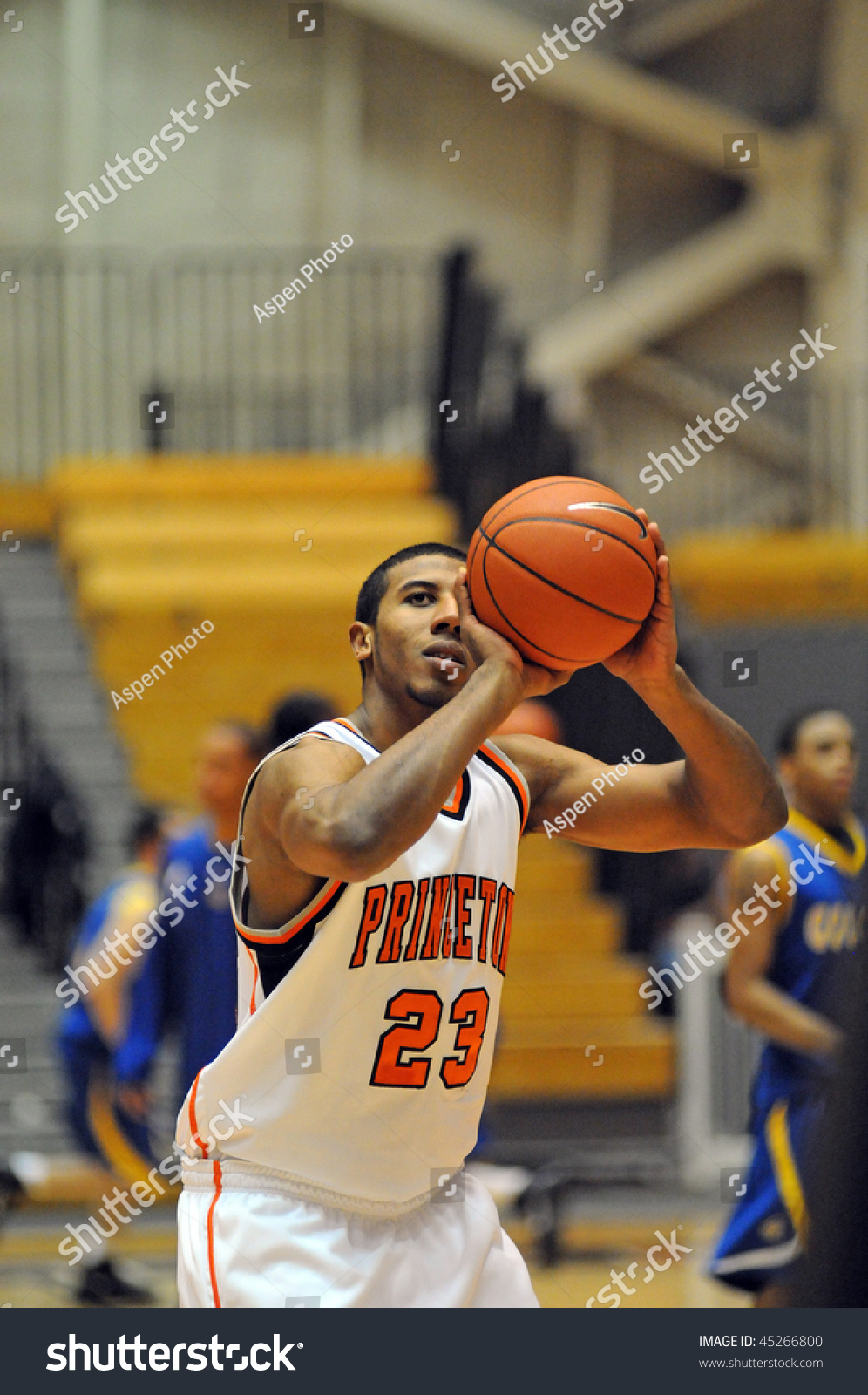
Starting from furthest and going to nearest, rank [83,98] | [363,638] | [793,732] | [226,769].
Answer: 1. [83,98]
2. [226,769]
3. [793,732]
4. [363,638]

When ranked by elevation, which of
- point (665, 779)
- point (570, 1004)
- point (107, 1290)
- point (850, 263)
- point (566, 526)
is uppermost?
point (850, 263)

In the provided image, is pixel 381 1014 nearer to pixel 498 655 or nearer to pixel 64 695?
pixel 498 655

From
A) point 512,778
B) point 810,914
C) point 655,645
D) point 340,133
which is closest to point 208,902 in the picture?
point 810,914

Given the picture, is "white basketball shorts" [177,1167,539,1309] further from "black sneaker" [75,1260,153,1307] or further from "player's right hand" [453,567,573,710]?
"black sneaker" [75,1260,153,1307]

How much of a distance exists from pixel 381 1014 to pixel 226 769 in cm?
221

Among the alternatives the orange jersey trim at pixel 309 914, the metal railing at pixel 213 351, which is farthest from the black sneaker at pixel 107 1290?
the metal railing at pixel 213 351

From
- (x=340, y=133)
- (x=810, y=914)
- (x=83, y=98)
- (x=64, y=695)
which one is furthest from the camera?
(x=340, y=133)

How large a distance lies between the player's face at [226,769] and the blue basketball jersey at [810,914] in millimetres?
1456

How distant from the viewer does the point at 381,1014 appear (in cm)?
267

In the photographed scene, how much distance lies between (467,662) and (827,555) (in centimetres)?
880

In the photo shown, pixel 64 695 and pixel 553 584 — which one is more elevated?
pixel 64 695

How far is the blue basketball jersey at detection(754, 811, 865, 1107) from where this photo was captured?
14.7ft
